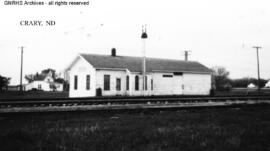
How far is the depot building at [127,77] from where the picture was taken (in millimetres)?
29781

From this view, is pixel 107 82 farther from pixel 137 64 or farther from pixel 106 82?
pixel 137 64

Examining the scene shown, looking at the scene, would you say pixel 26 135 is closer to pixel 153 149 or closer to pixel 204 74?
pixel 153 149

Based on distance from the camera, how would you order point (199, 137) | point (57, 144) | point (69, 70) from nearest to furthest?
1. point (57, 144)
2. point (199, 137)
3. point (69, 70)

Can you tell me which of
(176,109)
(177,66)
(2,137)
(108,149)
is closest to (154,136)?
(108,149)

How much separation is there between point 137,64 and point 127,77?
283cm

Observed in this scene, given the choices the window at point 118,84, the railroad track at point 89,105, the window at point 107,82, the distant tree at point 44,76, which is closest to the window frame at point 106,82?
the window at point 107,82

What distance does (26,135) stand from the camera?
6102 millimetres

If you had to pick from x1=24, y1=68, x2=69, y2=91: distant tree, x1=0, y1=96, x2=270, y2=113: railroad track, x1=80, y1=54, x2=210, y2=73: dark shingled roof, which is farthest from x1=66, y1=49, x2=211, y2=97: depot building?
x1=24, y1=68, x2=69, y2=91: distant tree

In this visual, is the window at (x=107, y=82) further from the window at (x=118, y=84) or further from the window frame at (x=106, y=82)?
the window at (x=118, y=84)

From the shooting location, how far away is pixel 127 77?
31.3 metres

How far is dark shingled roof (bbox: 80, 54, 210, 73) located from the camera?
30.6m

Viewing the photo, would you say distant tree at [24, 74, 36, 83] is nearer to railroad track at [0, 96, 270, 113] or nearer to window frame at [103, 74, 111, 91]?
Result: window frame at [103, 74, 111, 91]

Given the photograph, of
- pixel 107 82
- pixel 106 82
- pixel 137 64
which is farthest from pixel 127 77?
pixel 137 64

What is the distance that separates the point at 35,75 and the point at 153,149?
122 m
